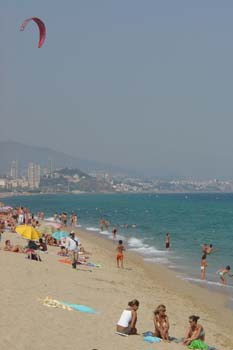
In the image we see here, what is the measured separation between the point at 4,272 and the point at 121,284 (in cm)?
429

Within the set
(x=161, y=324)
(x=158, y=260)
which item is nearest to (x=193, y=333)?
(x=161, y=324)

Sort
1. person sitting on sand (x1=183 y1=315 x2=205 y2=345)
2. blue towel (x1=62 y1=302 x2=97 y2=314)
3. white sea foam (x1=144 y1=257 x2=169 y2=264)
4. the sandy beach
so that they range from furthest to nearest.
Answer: white sea foam (x1=144 y1=257 x2=169 y2=264)
blue towel (x1=62 y1=302 x2=97 y2=314)
person sitting on sand (x1=183 y1=315 x2=205 y2=345)
the sandy beach

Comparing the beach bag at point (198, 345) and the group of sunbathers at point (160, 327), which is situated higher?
the group of sunbathers at point (160, 327)

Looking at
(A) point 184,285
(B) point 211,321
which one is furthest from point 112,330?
(A) point 184,285

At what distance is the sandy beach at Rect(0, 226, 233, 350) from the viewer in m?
10.4

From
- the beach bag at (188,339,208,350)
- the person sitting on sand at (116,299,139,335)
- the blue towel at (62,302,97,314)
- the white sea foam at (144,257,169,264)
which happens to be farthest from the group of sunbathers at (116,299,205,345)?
the white sea foam at (144,257,169,264)

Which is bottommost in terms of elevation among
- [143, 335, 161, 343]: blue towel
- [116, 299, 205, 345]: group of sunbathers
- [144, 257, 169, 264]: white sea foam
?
[144, 257, 169, 264]: white sea foam

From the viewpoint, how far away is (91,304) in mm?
13789

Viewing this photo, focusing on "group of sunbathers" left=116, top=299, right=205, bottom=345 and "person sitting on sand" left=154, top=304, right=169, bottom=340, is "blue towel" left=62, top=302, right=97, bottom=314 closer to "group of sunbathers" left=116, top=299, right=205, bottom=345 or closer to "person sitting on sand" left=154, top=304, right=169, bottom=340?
"group of sunbathers" left=116, top=299, right=205, bottom=345

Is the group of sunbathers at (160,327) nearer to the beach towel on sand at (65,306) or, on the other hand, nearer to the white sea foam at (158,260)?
the beach towel on sand at (65,306)

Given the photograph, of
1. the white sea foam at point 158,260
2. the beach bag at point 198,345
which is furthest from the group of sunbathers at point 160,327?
the white sea foam at point 158,260

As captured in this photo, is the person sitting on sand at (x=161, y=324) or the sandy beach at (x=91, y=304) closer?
the sandy beach at (x=91, y=304)

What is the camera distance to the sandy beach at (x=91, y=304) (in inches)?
411

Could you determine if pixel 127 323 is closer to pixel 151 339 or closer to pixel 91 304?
pixel 151 339
